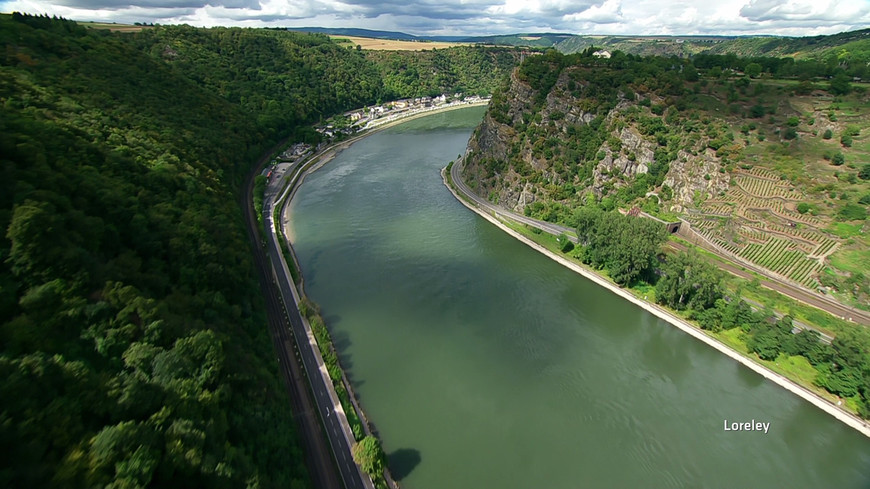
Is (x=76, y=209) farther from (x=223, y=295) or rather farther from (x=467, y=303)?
(x=467, y=303)

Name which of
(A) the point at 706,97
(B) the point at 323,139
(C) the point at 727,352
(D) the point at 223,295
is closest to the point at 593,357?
(C) the point at 727,352

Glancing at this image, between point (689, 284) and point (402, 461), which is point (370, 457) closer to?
point (402, 461)

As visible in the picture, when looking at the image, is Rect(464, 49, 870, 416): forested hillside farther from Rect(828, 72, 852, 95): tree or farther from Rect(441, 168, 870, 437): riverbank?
Rect(441, 168, 870, 437): riverbank

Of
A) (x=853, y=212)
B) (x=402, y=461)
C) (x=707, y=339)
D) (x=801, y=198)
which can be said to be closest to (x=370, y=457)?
(x=402, y=461)

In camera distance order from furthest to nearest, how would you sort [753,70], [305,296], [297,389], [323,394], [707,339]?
[753,70] → [305,296] → [707,339] → [297,389] → [323,394]

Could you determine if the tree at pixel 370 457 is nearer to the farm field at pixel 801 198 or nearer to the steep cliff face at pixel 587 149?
the farm field at pixel 801 198

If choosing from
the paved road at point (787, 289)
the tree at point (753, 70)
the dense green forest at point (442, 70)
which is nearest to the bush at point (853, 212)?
the paved road at point (787, 289)

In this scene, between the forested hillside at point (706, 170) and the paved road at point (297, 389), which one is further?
the forested hillside at point (706, 170)
